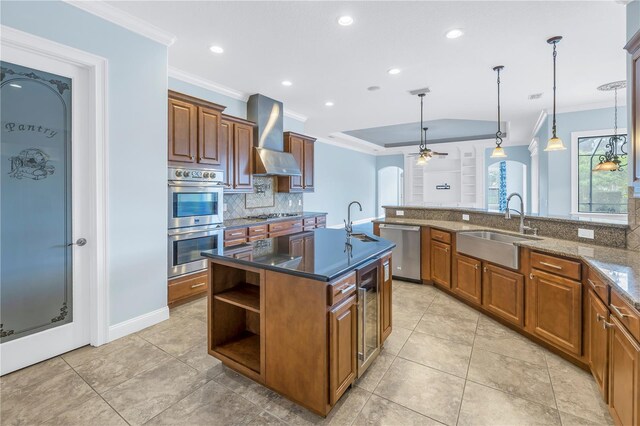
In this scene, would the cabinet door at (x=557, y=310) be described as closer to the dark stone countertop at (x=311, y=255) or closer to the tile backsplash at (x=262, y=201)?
the dark stone countertop at (x=311, y=255)

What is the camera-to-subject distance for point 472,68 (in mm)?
3727

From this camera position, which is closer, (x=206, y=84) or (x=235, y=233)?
(x=235, y=233)

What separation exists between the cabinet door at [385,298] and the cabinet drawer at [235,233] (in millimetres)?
2366

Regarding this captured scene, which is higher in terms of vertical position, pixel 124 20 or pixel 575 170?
pixel 124 20

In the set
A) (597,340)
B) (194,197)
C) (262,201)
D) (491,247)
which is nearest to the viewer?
(597,340)

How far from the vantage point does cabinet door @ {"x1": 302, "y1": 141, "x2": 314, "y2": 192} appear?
234 inches

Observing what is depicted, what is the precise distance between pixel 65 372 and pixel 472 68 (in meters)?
5.14

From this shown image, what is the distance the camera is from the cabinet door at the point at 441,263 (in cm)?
376

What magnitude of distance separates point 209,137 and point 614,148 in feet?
21.3

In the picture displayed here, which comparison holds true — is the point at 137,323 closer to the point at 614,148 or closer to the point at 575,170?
the point at 575,170

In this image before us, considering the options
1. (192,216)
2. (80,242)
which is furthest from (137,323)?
(192,216)

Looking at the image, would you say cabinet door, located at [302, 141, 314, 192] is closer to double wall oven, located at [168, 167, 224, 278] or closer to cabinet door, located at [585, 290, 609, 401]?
double wall oven, located at [168, 167, 224, 278]

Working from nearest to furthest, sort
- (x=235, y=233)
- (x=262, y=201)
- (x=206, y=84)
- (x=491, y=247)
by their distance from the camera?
(x=491, y=247) → (x=235, y=233) → (x=206, y=84) → (x=262, y=201)

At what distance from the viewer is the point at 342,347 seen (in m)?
1.77
